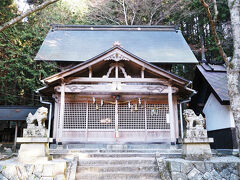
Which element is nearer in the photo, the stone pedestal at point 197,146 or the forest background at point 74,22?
the stone pedestal at point 197,146

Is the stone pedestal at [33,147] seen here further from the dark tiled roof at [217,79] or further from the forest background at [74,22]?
the forest background at [74,22]

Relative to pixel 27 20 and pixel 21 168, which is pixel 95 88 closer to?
pixel 21 168

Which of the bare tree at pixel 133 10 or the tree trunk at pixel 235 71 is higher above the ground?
the bare tree at pixel 133 10

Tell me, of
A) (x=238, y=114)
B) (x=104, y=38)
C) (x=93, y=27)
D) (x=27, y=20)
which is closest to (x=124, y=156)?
(x=238, y=114)

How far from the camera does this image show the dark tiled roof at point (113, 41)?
1277 cm

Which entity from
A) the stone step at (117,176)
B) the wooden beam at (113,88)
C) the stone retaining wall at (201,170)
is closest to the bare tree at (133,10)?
the wooden beam at (113,88)

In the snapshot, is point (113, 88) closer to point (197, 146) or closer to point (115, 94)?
point (115, 94)

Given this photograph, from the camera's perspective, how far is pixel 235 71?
255 inches

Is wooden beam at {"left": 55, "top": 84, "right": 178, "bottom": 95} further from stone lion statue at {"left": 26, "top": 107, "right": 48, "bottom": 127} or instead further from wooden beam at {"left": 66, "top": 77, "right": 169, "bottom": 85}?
stone lion statue at {"left": 26, "top": 107, "right": 48, "bottom": 127}

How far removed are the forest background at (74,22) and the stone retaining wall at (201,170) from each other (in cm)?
981

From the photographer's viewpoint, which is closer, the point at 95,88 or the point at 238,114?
the point at 238,114

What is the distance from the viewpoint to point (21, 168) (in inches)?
223

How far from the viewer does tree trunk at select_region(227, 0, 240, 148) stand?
6.20 meters

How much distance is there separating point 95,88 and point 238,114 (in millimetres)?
6013
